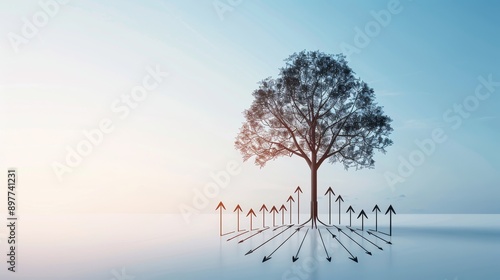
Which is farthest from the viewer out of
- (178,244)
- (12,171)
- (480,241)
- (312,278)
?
(480,241)

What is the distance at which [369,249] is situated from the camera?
22.1m

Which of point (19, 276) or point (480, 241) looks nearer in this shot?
point (19, 276)

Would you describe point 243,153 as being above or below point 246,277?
above

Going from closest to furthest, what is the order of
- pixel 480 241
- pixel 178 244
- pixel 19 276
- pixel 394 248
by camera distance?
pixel 19 276 < pixel 394 248 < pixel 178 244 < pixel 480 241

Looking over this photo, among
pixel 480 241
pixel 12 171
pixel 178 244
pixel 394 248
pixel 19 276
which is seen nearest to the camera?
Result: pixel 19 276

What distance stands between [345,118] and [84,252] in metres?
22.7

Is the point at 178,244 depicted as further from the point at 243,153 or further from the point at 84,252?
the point at 243,153

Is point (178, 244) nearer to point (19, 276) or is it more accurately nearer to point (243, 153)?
point (19, 276)

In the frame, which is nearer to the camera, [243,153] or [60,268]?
[60,268]

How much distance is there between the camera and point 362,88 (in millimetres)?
37844

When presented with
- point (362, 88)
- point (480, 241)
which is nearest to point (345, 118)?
point (362, 88)

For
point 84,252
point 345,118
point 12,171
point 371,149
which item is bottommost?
point 84,252

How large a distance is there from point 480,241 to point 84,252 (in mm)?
21032

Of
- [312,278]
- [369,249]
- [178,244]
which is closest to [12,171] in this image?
[178,244]
